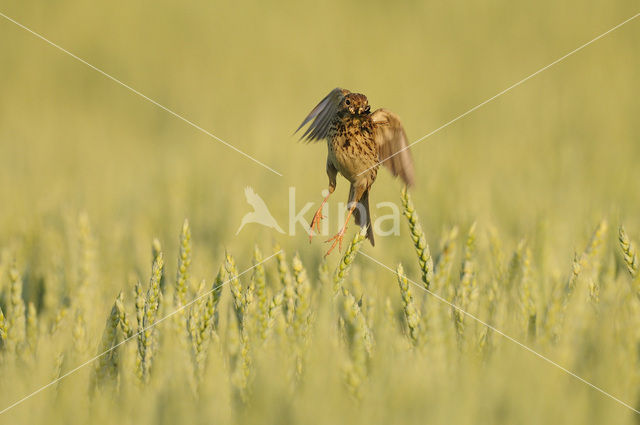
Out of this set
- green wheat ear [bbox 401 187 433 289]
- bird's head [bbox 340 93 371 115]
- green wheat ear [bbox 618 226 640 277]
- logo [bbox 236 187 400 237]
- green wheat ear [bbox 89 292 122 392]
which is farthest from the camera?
logo [bbox 236 187 400 237]

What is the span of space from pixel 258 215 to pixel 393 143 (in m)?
0.97

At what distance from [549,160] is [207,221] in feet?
7.61

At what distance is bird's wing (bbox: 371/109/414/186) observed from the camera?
10.4 feet

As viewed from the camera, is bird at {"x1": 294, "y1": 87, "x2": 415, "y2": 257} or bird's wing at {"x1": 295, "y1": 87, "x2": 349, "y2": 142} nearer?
bird at {"x1": 294, "y1": 87, "x2": 415, "y2": 257}

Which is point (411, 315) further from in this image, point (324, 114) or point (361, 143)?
point (324, 114)

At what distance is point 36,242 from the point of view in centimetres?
331

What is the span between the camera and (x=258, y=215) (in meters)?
3.89

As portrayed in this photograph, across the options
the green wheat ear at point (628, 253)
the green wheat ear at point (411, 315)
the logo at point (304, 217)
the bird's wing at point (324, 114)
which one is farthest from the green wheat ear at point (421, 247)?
the logo at point (304, 217)

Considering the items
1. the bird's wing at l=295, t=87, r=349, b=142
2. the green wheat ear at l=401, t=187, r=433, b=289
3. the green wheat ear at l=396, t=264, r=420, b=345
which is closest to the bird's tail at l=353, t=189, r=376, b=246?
the bird's wing at l=295, t=87, r=349, b=142

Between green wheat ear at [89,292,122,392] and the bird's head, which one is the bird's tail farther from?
green wheat ear at [89,292,122,392]

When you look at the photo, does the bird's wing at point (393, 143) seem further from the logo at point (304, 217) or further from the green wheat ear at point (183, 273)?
the green wheat ear at point (183, 273)

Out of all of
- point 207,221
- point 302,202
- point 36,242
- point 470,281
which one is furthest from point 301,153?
point 470,281

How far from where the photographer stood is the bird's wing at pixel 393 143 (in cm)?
317

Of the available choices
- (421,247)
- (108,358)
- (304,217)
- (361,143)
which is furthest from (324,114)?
(108,358)
